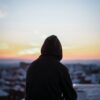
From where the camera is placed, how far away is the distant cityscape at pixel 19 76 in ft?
10.2

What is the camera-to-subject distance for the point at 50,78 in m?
1.59

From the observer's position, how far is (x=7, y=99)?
314cm

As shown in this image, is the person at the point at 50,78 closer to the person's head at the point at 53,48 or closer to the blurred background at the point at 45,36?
the person's head at the point at 53,48

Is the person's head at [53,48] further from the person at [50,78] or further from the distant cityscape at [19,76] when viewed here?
the distant cityscape at [19,76]

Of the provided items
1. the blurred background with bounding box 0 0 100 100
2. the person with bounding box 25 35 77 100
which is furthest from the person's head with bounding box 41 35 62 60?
the blurred background with bounding box 0 0 100 100

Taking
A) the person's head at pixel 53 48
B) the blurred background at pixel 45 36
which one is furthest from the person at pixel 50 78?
the blurred background at pixel 45 36

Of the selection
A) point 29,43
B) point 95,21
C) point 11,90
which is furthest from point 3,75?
point 95,21

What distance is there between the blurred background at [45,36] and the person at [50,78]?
1.37 metres

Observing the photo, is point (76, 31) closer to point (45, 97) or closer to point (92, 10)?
point (92, 10)

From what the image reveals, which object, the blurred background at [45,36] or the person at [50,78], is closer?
the person at [50,78]

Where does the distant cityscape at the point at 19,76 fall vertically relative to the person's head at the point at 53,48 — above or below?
below

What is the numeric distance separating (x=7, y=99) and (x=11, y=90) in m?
0.12

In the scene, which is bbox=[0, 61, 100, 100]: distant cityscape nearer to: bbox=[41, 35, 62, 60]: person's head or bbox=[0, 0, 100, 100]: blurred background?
bbox=[0, 0, 100, 100]: blurred background

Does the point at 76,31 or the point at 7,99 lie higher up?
the point at 76,31
